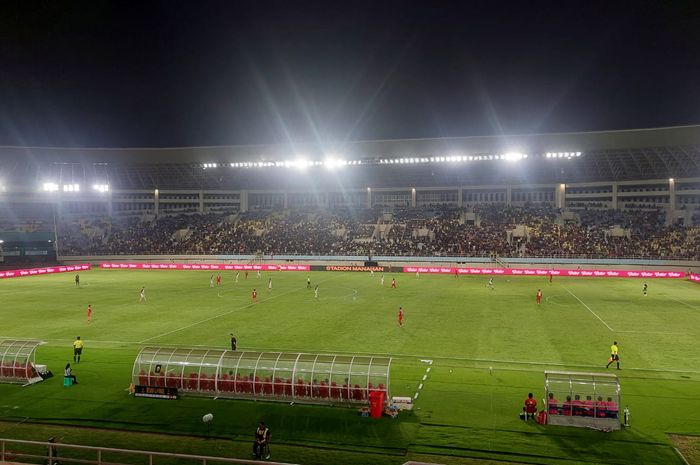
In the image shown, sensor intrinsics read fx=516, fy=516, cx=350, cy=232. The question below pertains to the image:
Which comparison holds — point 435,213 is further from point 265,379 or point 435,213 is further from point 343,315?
point 265,379

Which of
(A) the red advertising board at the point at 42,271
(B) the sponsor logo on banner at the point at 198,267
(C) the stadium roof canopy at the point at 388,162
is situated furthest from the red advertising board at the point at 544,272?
(A) the red advertising board at the point at 42,271

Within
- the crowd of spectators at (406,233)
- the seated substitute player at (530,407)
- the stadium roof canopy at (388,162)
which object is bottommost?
the seated substitute player at (530,407)

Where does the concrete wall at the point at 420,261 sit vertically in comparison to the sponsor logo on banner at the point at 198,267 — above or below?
above

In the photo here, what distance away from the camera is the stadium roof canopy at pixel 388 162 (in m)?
70.2

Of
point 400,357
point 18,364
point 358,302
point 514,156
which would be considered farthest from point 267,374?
point 514,156

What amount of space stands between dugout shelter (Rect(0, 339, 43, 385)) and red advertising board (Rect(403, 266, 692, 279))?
53.5 metres

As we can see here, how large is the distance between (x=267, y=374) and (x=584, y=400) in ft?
35.3

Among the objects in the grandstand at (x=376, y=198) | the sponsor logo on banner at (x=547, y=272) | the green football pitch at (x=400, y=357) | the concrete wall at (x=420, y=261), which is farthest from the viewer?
the grandstand at (x=376, y=198)

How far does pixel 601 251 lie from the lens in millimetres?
72000

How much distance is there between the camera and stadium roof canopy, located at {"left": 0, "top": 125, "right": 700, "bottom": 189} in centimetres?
7025

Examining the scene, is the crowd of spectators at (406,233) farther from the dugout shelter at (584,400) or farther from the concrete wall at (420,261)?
the dugout shelter at (584,400)

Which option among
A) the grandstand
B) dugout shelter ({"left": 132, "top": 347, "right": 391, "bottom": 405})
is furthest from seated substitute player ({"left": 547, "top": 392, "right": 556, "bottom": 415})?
the grandstand

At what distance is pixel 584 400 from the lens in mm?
16453

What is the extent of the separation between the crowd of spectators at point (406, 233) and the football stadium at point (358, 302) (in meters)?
0.45
